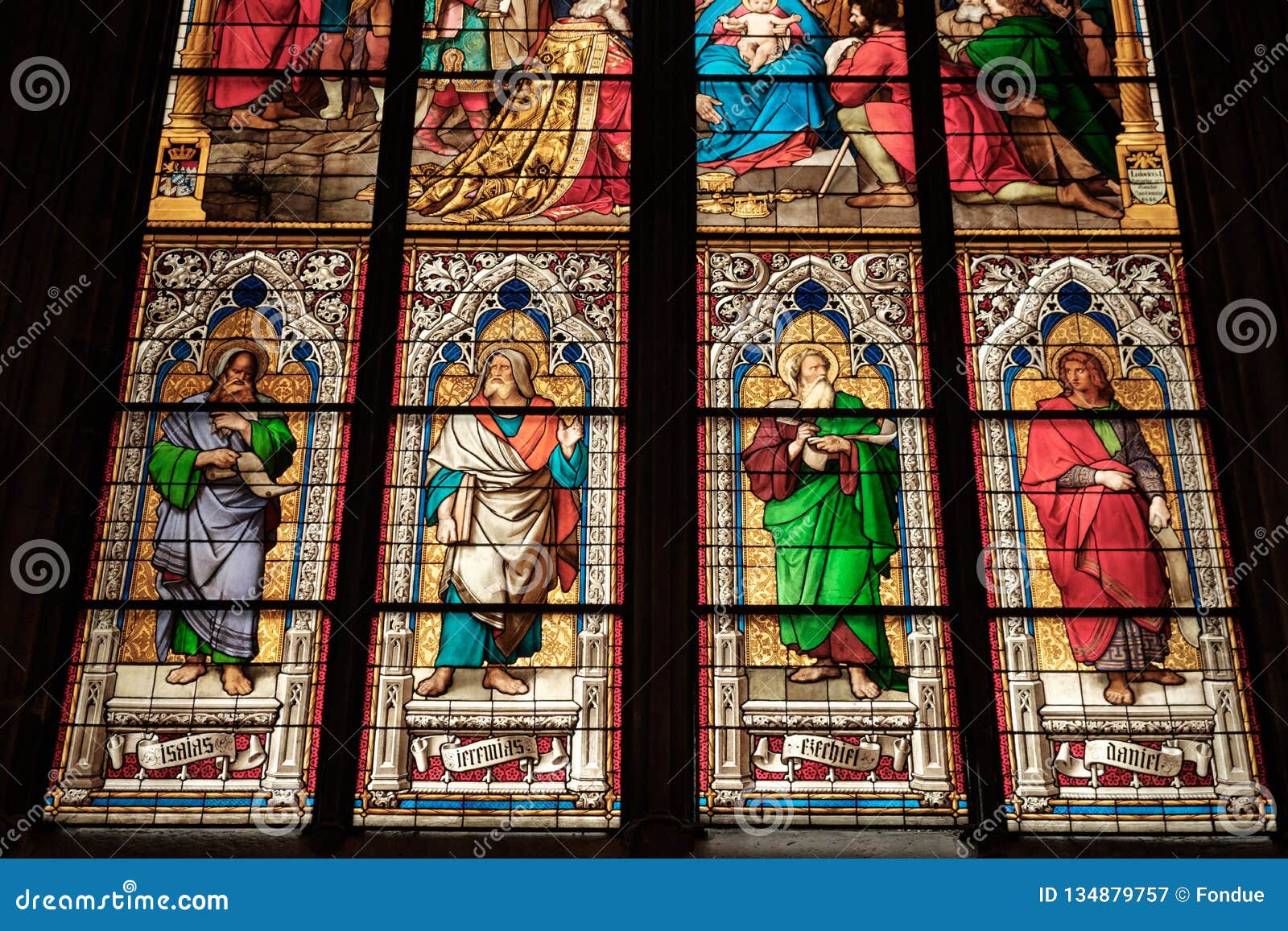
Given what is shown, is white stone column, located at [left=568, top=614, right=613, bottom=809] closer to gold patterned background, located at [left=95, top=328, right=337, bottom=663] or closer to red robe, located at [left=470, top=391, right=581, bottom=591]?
red robe, located at [left=470, top=391, right=581, bottom=591]

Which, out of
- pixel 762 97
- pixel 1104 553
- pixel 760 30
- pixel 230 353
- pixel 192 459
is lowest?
pixel 1104 553

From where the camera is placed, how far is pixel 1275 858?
232 inches

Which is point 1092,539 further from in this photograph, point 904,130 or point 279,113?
point 279,113

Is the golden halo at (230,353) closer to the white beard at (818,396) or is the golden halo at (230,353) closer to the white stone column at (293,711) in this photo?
the white stone column at (293,711)

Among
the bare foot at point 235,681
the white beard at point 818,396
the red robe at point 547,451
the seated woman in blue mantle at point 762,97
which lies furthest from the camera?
the seated woman in blue mantle at point 762,97

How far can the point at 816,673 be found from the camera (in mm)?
6457

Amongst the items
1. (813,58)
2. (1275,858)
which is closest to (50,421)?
(813,58)

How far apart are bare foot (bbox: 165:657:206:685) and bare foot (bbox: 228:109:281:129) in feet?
8.14

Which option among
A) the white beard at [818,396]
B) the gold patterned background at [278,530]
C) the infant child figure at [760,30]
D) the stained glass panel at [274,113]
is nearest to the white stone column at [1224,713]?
the white beard at [818,396]

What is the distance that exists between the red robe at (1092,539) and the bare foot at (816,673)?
91 centimetres

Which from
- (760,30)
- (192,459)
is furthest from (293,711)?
(760,30)

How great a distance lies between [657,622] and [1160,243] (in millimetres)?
2768

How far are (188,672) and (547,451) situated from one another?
1.61 metres

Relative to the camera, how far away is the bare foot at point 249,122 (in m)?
7.61
